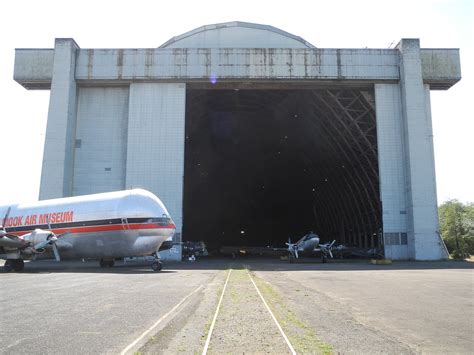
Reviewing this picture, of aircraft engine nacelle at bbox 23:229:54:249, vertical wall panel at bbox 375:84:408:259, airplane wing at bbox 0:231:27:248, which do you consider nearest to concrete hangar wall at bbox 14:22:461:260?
vertical wall panel at bbox 375:84:408:259

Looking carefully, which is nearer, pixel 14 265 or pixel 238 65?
pixel 14 265

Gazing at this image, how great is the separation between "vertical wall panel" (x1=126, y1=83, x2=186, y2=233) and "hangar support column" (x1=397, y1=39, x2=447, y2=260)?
87.4 feet

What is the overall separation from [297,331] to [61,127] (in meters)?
46.1

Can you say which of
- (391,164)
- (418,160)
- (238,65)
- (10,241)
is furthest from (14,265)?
(418,160)

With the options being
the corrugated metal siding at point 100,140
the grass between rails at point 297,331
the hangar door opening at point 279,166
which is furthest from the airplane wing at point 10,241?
the hangar door opening at point 279,166

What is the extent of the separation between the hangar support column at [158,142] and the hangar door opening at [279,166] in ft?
24.1

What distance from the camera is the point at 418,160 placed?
47.5 metres

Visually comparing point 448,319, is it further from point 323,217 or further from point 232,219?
point 232,219

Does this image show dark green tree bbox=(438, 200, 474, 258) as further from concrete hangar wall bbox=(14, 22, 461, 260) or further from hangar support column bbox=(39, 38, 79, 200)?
hangar support column bbox=(39, 38, 79, 200)

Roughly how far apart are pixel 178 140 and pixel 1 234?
24024mm

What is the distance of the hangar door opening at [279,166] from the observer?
58188 millimetres

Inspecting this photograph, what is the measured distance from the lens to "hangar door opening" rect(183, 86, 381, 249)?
58188mm

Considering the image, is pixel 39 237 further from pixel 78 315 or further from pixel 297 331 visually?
pixel 297 331

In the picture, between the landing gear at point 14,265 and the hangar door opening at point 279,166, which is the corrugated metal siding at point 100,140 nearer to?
the hangar door opening at point 279,166
